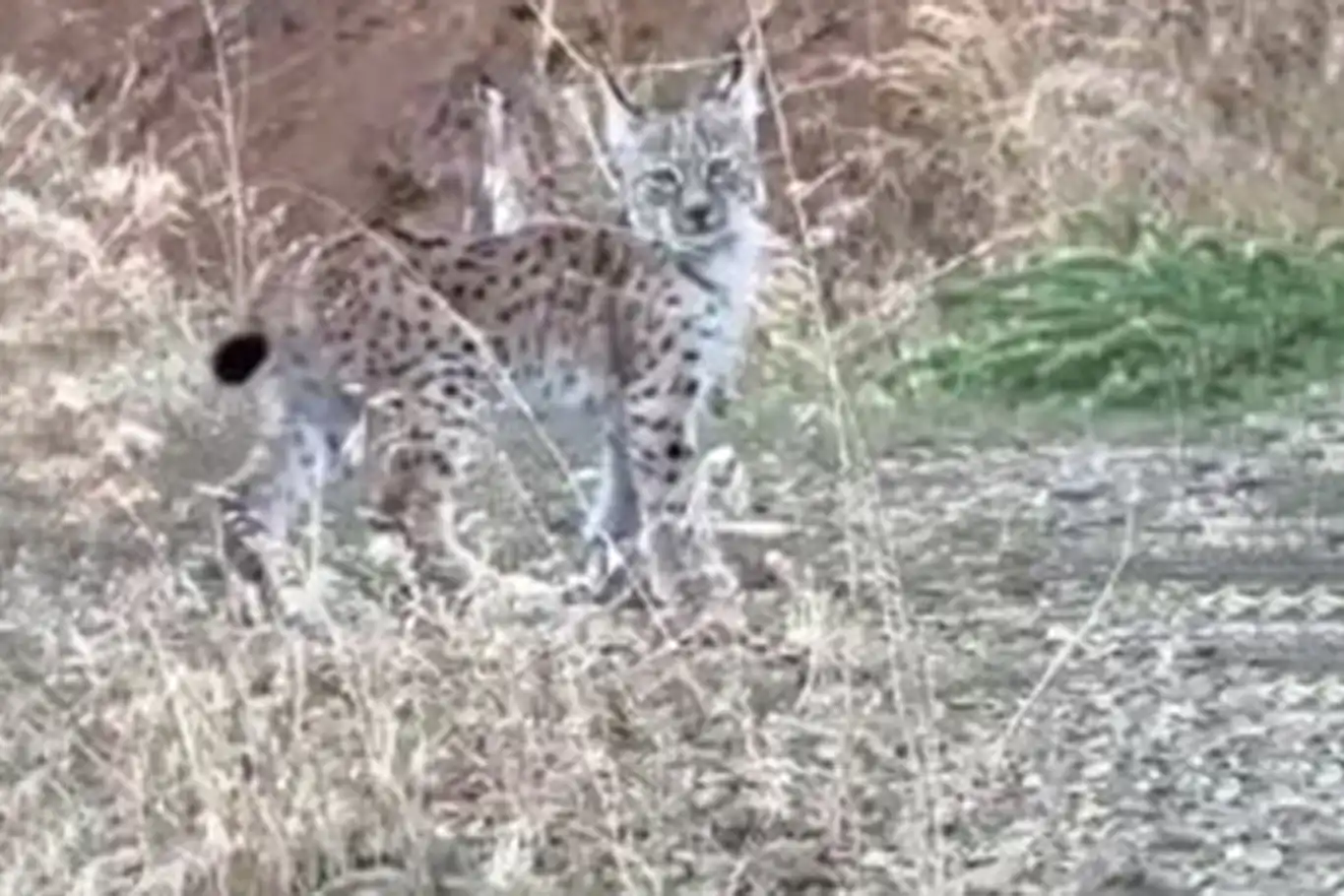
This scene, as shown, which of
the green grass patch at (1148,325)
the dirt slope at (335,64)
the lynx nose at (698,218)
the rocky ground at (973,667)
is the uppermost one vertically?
the dirt slope at (335,64)

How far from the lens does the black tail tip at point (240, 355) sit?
18.9ft

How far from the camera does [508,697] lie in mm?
4594

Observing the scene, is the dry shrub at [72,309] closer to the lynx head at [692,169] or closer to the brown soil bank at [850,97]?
the brown soil bank at [850,97]

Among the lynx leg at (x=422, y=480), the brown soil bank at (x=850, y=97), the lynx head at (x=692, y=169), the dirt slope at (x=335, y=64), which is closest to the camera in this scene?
the lynx leg at (x=422, y=480)

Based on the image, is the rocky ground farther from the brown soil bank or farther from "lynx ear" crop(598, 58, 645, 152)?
the brown soil bank

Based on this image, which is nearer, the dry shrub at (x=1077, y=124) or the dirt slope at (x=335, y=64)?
the dry shrub at (x=1077, y=124)

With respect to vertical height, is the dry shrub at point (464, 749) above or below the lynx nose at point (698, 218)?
below

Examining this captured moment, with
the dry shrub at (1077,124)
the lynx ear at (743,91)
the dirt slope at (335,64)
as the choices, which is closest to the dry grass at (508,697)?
the lynx ear at (743,91)

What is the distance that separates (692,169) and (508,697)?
1488 mm

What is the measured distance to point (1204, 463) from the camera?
631cm

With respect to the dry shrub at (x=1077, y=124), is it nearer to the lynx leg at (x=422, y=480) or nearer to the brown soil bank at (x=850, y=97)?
the brown soil bank at (x=850, y=97)

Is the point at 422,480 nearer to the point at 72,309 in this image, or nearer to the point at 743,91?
the point at 743,91

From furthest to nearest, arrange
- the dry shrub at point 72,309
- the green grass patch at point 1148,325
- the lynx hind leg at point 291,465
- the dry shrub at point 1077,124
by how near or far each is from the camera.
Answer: the dry shrub at point 1077,124
the green grass patch at point 1148,325
the dry shrub at point 72,309
the lynx hind leg at point 291,465

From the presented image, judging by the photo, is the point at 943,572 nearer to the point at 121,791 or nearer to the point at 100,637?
the point at 100,637
